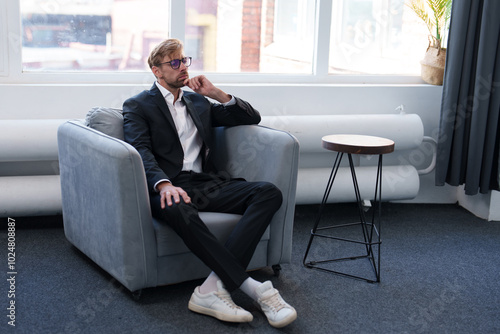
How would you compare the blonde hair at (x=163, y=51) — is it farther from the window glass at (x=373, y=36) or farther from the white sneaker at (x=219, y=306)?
the window glass at (x=373, y=36)

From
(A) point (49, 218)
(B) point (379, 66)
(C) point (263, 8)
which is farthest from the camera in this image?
(B) point (379, 66)

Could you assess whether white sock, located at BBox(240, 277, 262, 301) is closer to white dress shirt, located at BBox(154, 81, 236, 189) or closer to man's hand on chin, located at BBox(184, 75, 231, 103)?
white dress shirt, located at BBox(154, 81, 236, 189)

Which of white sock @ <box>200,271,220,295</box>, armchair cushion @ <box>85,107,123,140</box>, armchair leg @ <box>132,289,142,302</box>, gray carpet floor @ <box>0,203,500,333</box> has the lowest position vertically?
gray carpet floor @ <box>0,203,500,333</box>

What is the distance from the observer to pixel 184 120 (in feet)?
9.71

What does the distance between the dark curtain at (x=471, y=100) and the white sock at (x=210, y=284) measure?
2040 millimetres

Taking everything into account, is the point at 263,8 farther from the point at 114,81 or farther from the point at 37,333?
the point at 37,333

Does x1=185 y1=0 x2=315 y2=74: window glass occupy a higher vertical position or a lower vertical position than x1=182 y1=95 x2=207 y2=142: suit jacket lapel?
higher

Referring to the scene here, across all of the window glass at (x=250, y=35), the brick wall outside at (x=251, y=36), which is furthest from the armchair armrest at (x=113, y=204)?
the brick wall outside at (x=251, y=36)

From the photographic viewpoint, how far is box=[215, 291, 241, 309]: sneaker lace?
7.90 ft

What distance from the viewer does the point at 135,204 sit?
2.47 metres

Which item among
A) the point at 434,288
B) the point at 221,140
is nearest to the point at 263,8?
the point at 221,140

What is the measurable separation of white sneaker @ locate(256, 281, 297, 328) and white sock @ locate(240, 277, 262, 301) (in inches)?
0.8

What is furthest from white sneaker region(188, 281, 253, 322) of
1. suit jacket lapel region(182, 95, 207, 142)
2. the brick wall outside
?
the brick wall outside

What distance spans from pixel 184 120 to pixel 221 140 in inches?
9.4
